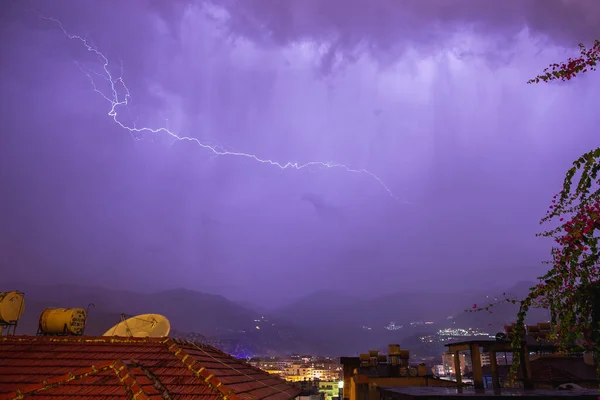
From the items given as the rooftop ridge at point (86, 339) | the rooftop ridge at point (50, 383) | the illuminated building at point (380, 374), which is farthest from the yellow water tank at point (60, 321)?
the illuminated building at point (380, 374)

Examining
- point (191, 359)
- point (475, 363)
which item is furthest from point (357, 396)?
point (191, 359)

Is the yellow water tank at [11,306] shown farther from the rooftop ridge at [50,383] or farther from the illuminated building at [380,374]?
the illuminated building at [380,374]

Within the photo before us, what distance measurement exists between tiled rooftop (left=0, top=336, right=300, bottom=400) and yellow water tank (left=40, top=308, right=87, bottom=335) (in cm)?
240

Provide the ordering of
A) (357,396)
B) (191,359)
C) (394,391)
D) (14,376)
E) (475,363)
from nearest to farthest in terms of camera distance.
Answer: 1. (14,376)
2. (191,359)
3. (394,391)
4. (475,363)
5. (357,396)

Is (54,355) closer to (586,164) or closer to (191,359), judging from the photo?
(191,359)

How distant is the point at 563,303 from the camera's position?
13.8 ft

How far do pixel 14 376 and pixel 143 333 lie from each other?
15.3ft

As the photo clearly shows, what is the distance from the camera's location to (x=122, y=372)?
8.29 metres

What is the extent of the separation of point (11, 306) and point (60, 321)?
3.00 meters

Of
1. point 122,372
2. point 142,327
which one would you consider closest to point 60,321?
point 142,327

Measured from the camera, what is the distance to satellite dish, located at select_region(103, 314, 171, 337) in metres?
13.7

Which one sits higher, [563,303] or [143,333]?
[563,303]

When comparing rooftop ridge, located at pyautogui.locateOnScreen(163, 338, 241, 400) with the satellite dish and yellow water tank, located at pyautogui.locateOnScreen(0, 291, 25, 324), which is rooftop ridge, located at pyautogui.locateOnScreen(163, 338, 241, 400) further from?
yellow water tank, located at pyautogui.locateOnScreen(0, 291, 25, 324)

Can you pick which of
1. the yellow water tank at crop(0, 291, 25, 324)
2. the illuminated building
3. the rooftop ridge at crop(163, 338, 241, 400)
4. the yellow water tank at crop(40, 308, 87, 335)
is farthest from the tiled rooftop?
the illuminated building
